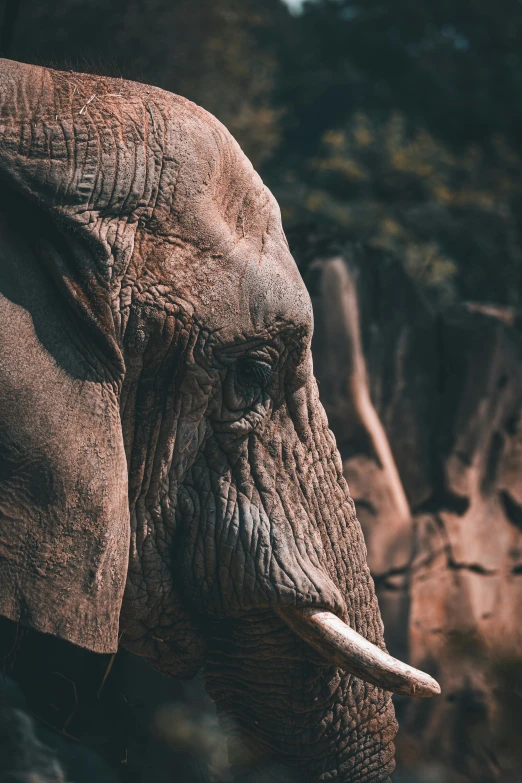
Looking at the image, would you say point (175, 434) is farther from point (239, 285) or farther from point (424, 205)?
point (424, 205)

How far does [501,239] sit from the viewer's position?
9.43m

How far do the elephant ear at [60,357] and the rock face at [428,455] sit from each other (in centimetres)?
283

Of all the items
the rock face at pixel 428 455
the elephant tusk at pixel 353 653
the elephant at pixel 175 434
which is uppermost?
the elephant at pixel 175 434

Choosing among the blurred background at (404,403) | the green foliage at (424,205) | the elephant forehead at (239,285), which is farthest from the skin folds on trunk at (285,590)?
the green foliage at (424,205)

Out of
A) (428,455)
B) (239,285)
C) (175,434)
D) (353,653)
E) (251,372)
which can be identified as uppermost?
(239,285)

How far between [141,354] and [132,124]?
1.29ft

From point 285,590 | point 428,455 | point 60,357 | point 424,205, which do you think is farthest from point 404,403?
point 424,205

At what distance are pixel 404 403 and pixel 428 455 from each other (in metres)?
0.29

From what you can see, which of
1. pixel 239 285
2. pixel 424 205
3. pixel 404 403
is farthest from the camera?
pixel 424 205

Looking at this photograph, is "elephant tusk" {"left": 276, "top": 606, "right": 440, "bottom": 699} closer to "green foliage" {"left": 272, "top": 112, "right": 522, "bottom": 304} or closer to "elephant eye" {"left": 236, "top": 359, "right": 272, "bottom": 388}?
"elephant eye" {"left": 236, "top": 359, "right": 272, "bottom": 388}

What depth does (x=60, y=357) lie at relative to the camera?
1.57 meters

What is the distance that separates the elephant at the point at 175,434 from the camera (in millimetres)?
1539

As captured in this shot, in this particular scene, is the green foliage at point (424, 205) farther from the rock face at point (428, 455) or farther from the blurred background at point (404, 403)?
the rock face at point (428, 455)

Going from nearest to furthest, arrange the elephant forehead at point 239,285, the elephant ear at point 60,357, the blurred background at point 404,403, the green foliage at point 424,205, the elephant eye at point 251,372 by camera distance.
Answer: the elephant ear at point 60,357 → the elephant forehead at point 239,285 → the elephant eye at point 251,372 → the blurred background at point 404,403 → the green foliage at point 424,205
